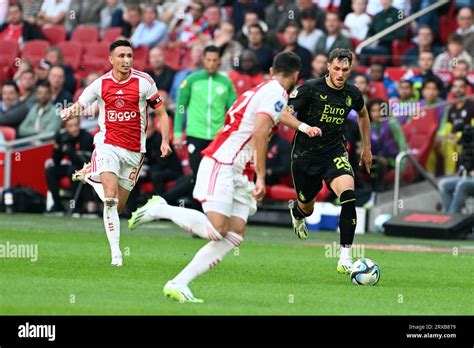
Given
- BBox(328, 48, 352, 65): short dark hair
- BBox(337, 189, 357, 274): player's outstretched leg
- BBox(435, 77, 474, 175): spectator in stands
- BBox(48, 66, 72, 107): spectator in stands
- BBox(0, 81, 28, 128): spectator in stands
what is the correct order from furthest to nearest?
1. BBox(0, 81, 28, 128): spectator in stands
2. BBox(48, 66, 72, 107): spectator in stands
3. BBox(435, 77, 474, 175): spectator in stands
4. BBox(328, 48, 352, 65): short dark hair
5. BBox(337, 189, 357, 274): player's outstretched leg

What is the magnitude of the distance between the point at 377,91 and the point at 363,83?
0.69 metres

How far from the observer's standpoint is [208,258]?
11.2m

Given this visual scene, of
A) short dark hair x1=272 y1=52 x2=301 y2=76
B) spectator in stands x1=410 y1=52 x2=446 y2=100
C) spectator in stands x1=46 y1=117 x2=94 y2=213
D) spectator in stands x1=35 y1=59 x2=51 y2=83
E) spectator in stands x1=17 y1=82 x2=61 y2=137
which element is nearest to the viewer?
short dark hair x1=272 y1=52 x2=301 y2=76

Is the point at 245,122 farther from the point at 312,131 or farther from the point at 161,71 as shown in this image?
the point at 161,71

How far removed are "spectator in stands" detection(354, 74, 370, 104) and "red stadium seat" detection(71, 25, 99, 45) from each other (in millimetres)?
8395

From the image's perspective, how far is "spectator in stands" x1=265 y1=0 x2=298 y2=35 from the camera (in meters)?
26.9

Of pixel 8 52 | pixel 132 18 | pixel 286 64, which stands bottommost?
pixel 286 64

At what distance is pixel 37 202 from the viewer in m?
24.4

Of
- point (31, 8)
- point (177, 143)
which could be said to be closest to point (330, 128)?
point (177, 143)

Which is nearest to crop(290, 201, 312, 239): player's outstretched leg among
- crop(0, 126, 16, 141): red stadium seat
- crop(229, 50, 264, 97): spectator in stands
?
crop(229, 50, 264, 97): spectator in stands

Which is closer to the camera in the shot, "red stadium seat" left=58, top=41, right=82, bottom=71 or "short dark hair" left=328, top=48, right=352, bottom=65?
"short dark hair" left=328, top=48, right=352, bottom=65

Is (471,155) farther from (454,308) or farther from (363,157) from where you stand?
(454,308)

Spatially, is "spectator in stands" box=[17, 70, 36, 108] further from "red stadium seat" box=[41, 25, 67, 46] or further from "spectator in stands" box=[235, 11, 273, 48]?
"spectator in stands" box=[235, 11, 273, 48]
